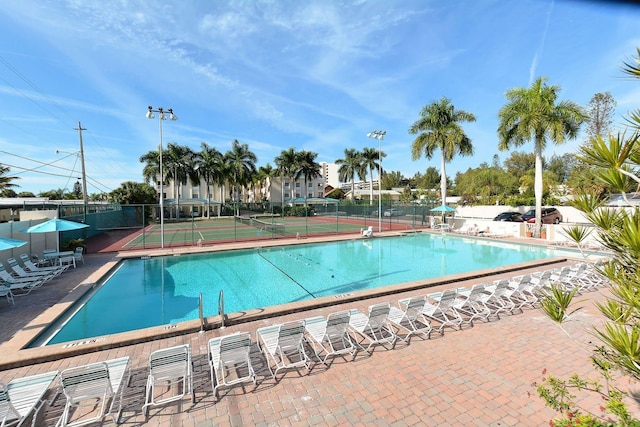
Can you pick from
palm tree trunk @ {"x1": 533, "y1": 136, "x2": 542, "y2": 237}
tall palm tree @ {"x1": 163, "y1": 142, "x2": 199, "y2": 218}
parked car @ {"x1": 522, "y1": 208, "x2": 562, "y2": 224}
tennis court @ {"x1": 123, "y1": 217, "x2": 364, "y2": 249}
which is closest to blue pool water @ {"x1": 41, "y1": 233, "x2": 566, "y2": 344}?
palm tree trunk @ {"x1": 533, "y1": 136, "x2": 542, "y2": 237}

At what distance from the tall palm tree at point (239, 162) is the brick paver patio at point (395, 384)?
41.1m

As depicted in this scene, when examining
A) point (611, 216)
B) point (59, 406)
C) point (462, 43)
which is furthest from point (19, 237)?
point (462, 43)

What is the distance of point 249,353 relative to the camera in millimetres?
5203

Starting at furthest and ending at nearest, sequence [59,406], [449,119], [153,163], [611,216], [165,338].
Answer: [153,163], [449,119], [165,338], [59,406], [611,216]

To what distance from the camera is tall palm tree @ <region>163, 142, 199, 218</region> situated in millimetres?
41500

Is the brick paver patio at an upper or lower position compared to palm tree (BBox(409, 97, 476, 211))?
lower

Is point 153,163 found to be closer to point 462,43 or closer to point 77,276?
point 77,276

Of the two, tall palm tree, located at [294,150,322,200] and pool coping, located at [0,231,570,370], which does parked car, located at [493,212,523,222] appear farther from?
tall palm tree, located at [294,150,322,200]

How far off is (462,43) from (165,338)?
1546 cm

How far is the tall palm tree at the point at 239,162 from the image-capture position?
151 ft

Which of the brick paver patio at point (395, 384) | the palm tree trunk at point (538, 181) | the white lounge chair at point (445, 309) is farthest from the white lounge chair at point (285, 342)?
the palm tree trunk at point (538, 181)

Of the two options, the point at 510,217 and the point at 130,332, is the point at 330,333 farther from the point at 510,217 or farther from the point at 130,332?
the point at 510,217

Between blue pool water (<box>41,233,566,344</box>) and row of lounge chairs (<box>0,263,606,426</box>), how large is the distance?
3.74 meters

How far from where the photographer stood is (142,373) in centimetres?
488
